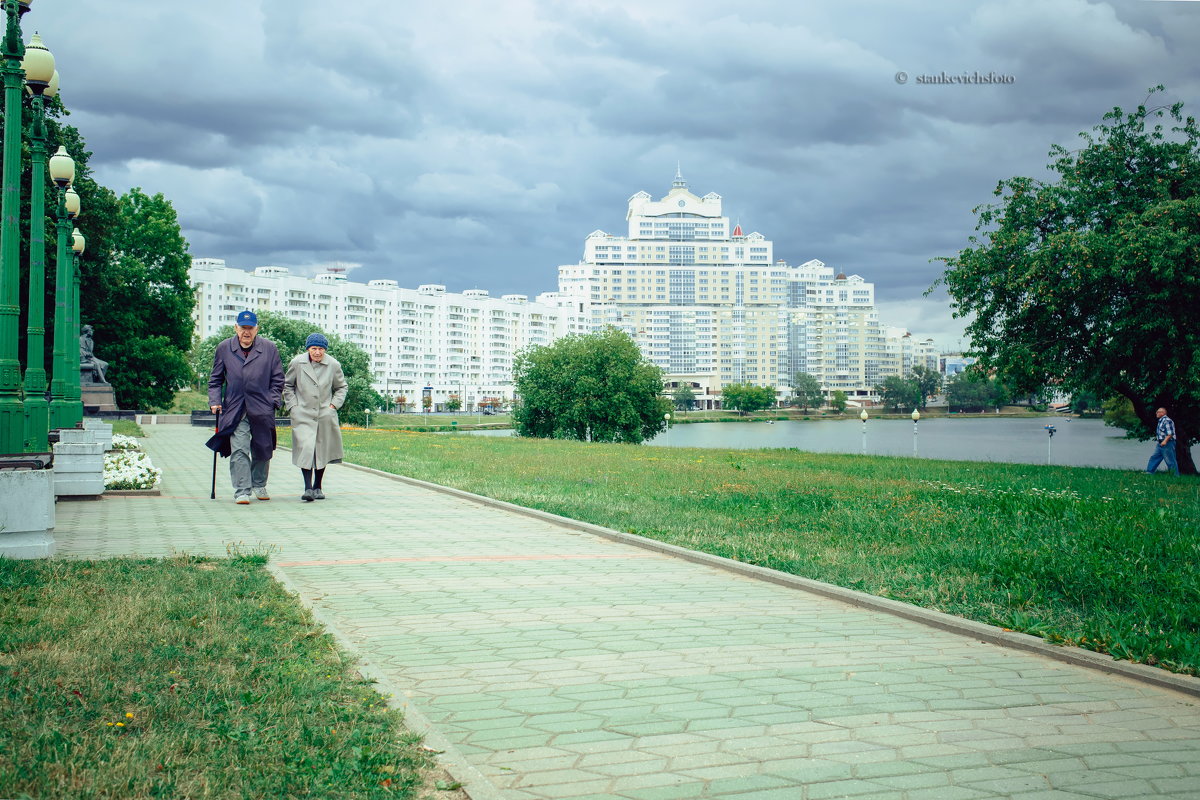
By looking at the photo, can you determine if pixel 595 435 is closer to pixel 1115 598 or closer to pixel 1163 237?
pixel 1163 237

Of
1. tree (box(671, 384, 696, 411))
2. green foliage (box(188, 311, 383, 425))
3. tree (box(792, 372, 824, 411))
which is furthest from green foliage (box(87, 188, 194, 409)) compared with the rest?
tree (box(792, 372, 824, 411))

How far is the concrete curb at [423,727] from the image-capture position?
323 centimetres

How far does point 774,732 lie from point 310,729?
1.91 m

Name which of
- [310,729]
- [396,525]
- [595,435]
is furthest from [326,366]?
[595,435]

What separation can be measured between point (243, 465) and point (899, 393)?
153m

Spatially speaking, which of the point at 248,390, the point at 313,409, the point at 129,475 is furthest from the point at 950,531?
the point at 129,475

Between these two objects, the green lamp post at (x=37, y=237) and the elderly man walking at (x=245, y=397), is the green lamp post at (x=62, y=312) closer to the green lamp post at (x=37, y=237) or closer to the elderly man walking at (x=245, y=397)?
the green lamp post at (x=37, y=237)

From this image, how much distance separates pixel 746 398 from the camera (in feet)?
527

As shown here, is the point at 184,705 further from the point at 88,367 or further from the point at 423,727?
the point at 88,367

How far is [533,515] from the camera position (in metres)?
11.7

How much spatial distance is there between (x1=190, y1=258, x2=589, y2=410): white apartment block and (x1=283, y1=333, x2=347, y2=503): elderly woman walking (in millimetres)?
137275

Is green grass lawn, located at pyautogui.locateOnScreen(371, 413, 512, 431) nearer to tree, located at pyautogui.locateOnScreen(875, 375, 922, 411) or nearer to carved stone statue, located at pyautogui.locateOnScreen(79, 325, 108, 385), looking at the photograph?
carved stone statue, located at pyautogui.locateOnScreen(79, 325, 108, 385)

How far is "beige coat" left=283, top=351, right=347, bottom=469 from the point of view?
41.4 ft

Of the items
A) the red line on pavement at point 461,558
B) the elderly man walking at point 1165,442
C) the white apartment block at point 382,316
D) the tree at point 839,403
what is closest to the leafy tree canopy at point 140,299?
the red line on pavement at point 461,558
